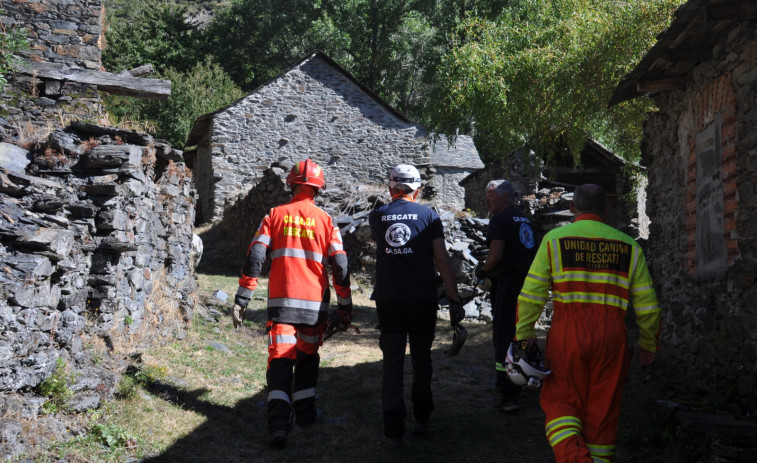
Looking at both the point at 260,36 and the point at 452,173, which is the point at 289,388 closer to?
the point at 452,173

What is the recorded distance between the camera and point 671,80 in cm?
642

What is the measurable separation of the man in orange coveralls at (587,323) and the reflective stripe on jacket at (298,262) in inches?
72.1

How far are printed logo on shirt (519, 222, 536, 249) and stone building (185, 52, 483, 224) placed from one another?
1772cm

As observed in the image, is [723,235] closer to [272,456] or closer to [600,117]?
[272,456]

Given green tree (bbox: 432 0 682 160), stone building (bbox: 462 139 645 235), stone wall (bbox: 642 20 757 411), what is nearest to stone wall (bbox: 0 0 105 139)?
green tree (bbox: 432 0 682 160)

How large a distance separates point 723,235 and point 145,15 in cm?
3586

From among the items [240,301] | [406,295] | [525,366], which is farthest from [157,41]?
[525,366]

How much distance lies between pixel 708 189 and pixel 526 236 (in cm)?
171

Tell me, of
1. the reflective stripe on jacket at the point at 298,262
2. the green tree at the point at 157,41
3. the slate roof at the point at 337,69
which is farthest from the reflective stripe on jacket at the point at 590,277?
the green tree at the point at 157,41

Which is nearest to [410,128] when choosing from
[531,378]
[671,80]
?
[671,80]

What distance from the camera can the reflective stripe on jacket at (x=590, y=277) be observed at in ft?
11.7

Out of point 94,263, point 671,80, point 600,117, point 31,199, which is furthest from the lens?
point 600,117

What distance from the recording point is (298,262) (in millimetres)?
5039

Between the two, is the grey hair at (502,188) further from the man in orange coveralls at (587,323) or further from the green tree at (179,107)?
the green tree at (179,107)
